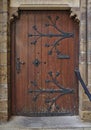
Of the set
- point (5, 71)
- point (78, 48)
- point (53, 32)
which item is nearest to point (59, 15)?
point (53, 32)

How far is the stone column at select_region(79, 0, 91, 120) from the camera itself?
4277mm

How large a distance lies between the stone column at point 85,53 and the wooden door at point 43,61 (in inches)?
10.0

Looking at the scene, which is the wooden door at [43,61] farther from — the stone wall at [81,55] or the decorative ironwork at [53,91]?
the stone wall at [81,55]

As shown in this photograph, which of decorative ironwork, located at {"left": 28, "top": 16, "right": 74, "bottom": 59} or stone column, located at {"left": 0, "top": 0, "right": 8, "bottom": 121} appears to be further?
decorative ironwork, located at {"left": 28, "top": 16, "right": 74, "bottom": 59}

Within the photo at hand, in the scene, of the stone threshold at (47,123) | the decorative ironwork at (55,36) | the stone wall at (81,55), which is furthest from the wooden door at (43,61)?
the stone wall at (81,55)

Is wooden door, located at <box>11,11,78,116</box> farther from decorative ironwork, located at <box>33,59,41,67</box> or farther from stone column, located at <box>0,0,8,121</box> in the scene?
stone column, located at <box>0,0,8,121</box>

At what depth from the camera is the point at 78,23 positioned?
178 inches

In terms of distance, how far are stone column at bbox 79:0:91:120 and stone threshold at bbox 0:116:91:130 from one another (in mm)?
171

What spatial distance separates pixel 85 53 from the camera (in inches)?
170

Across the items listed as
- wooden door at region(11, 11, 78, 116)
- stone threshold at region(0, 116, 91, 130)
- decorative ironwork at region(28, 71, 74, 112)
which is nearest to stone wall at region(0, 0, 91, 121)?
stone threshold at region(0, 116, 91, 130)

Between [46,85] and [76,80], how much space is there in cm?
47

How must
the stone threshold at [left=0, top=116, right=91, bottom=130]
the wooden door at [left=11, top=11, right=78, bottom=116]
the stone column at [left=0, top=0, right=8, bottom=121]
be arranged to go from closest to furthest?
1. the stone threshold at [left=0, top=116, right=91, bottom=130]
2. the stone column at [left=0, top=0, right=8, bottom=121]
3. the wooden door at [left=11, top=11, right=78, bottom=116]

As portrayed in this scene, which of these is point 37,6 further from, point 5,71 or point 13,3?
point 5,71

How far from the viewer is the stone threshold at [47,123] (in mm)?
4113
